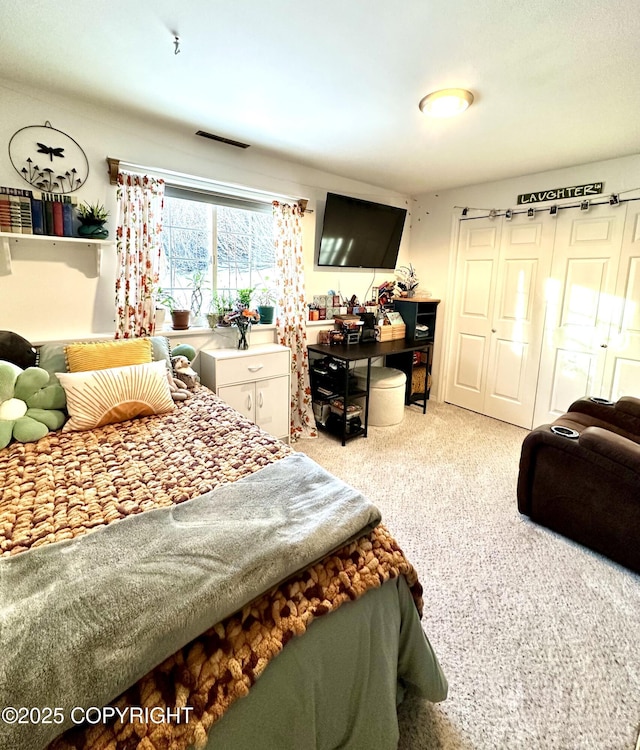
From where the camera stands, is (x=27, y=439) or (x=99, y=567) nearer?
(x=99, y=567)

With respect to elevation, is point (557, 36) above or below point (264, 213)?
above

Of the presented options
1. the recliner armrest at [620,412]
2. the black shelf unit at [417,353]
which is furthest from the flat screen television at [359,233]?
the recliner armrest at [620,412]

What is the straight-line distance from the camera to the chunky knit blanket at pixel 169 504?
29.3 inches

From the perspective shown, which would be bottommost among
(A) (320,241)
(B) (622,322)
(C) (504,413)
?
(C) (504,413)

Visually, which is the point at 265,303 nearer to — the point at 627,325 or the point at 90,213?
the point at 90,213

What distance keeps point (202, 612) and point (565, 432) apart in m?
2.14

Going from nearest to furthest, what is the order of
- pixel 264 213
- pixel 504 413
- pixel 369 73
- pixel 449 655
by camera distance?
Answer: pixel 449 655, pixel 369 73, pixel 264 213, pixel 504 413

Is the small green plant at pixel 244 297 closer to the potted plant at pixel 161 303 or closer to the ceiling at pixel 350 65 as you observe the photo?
the potted plant at pixel 161 303

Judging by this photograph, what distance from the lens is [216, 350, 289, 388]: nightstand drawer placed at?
2846mm

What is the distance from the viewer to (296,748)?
85cm

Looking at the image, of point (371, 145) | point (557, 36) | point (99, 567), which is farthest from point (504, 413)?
point (99, 567)

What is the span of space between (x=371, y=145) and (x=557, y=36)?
144 centimetres

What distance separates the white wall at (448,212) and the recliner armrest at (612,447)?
2.25m

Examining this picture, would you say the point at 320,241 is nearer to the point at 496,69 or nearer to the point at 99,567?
the point at 496,69
